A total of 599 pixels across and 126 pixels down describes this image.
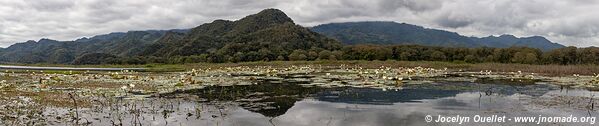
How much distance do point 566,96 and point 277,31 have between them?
159139mm

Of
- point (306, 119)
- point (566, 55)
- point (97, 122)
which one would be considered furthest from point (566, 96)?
point (566, 55)

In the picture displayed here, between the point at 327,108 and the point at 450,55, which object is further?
the point at 450,55

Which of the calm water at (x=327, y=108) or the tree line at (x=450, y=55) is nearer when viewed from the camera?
the calm water at (x=327, y=108)

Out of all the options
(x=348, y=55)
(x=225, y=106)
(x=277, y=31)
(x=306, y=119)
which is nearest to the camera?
(x=306, y=119)

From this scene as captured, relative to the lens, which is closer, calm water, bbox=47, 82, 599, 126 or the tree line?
calm water, bbox=47, 82, 599, 126

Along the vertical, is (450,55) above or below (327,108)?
above

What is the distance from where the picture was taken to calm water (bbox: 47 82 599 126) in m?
13.5

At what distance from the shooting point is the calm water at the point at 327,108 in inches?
530

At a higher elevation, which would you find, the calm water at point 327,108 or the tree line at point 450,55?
the tree line at point 450,55

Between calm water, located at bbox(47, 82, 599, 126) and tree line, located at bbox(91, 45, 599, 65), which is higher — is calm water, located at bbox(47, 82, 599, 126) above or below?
below

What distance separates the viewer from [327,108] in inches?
636

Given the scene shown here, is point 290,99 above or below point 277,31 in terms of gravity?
below

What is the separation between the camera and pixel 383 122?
1302 cm

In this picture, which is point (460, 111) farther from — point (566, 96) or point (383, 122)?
point (566, 96)
